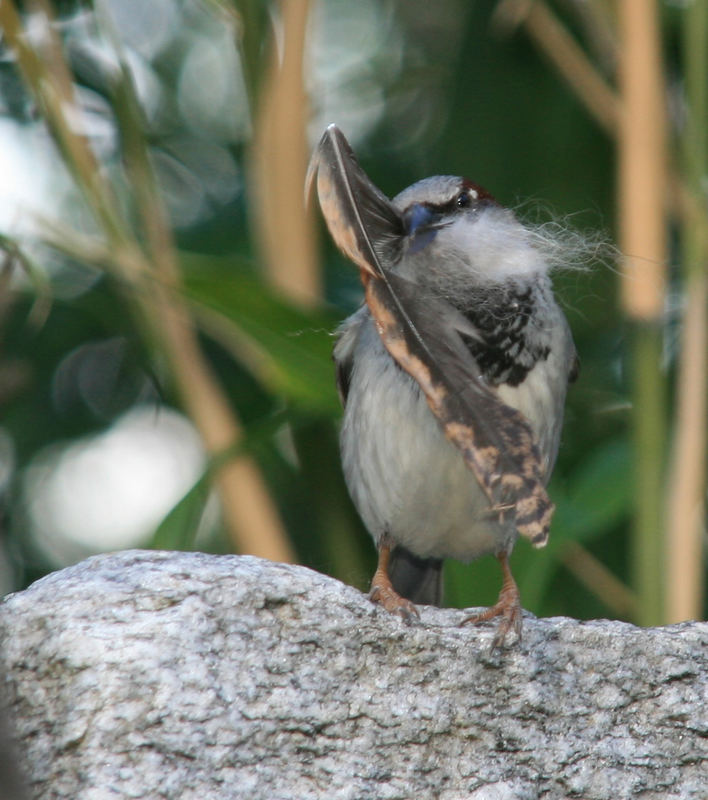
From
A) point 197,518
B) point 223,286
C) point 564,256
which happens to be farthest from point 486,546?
point 564,256

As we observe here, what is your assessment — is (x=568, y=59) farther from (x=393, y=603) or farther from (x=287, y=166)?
(x=393, y=603)

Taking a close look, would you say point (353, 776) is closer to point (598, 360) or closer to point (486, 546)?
point (486, 546)

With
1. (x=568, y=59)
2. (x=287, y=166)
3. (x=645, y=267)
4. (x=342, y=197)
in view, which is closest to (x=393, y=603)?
(x=342, y=197)

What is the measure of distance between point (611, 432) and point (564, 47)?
1101mm

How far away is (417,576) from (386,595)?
3.58 feet

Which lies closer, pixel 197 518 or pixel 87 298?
pixel 197 518

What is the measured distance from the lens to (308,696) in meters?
1.45

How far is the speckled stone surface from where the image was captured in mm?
1347

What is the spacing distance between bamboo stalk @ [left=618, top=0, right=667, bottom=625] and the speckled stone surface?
2.29 feet

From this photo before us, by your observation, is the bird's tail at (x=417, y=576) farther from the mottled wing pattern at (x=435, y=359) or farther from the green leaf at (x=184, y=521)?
the mottled wing pattern at (x=435, y=359)

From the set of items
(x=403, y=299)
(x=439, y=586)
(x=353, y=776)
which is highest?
(x=403, y=299)

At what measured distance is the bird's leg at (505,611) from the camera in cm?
162

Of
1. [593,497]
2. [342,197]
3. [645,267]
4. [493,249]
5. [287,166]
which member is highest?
[342,197]

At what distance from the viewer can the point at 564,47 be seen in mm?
2965
